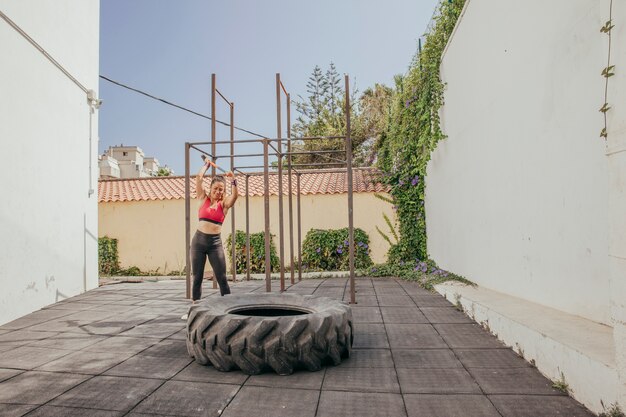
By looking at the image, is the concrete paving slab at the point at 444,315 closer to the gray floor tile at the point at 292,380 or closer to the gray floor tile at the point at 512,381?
the gray floor tile at the point at 512,381

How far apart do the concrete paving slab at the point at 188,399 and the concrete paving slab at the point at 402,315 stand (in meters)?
2.10

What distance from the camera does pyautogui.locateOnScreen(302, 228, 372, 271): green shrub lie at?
908 centimetres

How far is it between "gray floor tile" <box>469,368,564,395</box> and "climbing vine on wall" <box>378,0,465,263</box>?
4.70 metres

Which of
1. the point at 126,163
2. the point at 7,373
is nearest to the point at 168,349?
the point at 7,373

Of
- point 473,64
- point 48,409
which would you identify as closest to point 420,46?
point 473,64

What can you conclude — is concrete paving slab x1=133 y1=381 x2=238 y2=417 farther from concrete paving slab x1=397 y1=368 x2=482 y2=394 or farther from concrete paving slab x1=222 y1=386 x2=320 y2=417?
concrete paving slab x1=397 y1=368 x2=482 y2=394

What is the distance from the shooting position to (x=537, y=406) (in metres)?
1.91

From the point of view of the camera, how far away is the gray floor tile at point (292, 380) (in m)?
2.23

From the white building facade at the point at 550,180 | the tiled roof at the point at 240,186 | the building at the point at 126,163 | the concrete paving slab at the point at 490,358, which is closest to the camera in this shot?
the white building facade at the point at 550,180

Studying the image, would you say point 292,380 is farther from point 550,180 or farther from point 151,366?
point 550,180

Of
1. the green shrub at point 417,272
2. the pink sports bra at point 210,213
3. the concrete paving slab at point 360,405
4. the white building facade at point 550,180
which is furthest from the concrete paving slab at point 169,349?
the green shrub at point 417,272

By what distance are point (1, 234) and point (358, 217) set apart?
22.9ft

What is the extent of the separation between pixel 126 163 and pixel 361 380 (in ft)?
90.2

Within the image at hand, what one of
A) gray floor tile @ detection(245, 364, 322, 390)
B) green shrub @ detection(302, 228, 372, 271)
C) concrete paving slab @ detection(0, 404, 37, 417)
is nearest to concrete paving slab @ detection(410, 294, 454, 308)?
gray floor tile @ detection(245, 364, 322, 390)
